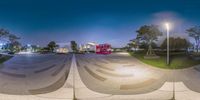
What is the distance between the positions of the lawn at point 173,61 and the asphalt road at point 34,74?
1.28m

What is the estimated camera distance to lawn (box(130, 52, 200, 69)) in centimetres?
379

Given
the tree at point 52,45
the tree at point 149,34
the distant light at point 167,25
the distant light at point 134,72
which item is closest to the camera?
the tree at point 52,45

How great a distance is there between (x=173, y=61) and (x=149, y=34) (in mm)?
657

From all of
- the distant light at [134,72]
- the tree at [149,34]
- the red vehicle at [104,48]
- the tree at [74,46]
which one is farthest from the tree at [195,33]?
the tree at [74,46]

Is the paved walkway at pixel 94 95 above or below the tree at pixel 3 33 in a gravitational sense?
below

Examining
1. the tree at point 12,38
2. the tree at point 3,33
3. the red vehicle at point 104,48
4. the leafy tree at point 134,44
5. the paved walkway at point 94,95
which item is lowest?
the paved walkway at point 94,95

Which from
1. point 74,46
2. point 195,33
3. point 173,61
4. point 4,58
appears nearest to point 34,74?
point 4,58

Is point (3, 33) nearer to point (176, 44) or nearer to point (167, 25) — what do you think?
point (167, 25)

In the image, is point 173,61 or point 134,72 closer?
point 173,61

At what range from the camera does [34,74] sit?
13.6ft

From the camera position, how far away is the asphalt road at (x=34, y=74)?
3861 mm

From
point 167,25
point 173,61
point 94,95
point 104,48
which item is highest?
point 167,25

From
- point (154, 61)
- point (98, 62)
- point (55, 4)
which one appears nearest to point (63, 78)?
point (98, 62)

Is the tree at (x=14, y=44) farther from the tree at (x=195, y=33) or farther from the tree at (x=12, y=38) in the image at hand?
the tree at (x=195, y=33)
